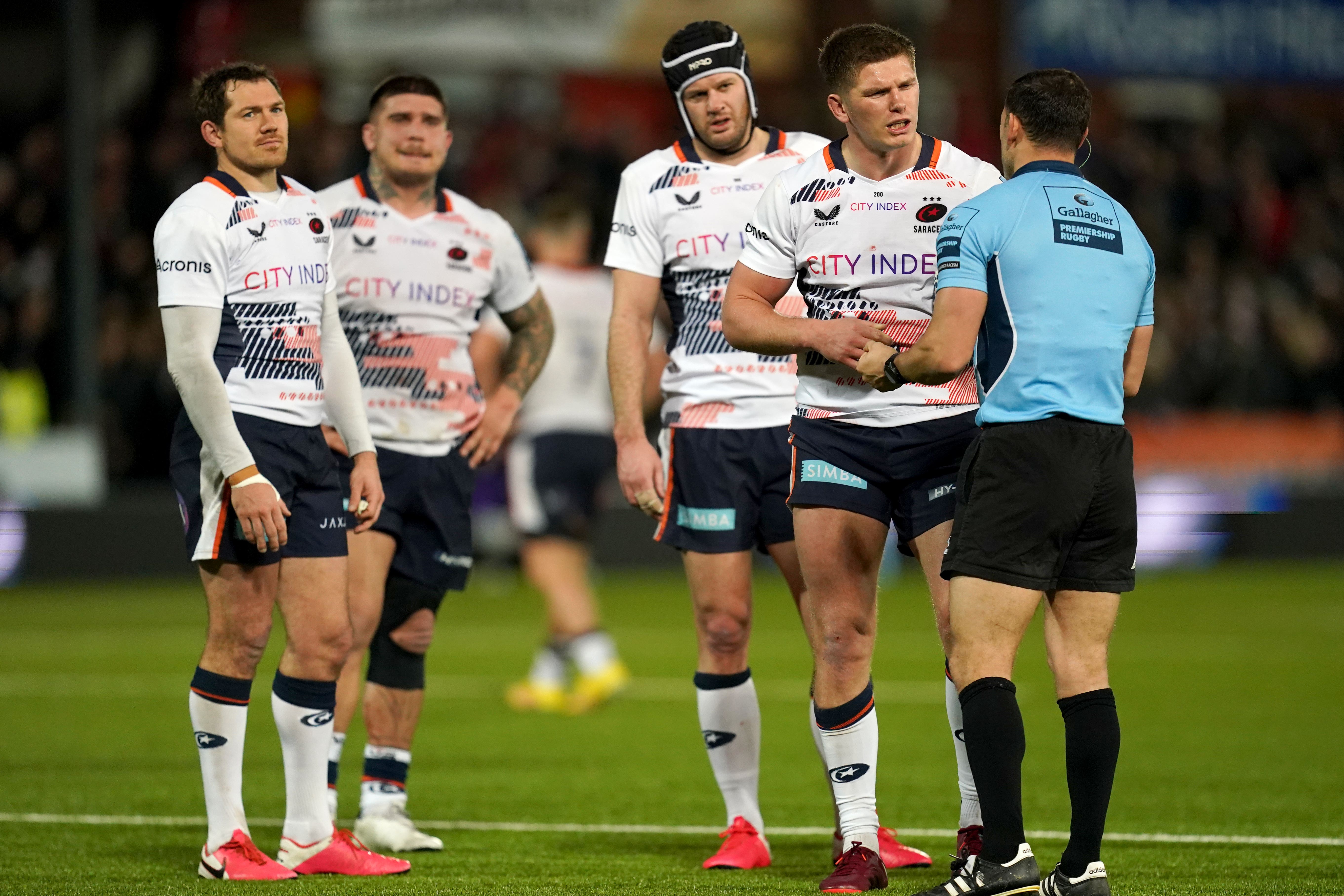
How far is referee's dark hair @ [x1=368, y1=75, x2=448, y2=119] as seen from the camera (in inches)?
243

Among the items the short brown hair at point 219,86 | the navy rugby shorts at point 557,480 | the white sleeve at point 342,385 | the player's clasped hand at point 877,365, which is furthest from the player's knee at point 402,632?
the navy rugby shorts at point 557,480

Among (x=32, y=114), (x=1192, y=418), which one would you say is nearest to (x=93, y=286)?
(x=32, y=114)

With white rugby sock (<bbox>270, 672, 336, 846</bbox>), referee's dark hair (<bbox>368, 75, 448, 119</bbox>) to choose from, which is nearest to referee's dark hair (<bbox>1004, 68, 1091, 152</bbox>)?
referee's dark hair (<bbox>368, 75, 448, 119</bbox>)

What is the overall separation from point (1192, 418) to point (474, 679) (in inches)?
427

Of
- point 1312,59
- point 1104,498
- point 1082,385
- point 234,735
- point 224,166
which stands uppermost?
point 1312,59

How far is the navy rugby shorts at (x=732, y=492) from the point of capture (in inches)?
221

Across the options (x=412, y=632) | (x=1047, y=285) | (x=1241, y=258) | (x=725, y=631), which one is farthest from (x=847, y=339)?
(x=1241, y=258)

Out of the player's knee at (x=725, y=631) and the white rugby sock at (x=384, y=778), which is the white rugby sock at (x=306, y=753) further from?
the player's knee at (x=725, y=631)

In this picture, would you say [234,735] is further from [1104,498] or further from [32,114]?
[32,114]

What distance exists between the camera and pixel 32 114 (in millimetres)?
17766

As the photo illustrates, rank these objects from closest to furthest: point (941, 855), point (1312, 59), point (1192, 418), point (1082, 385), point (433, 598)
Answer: point (1082, 385)
point (941, 855)
point (433, 598)
point (1192, 418)
point (1312, 59)

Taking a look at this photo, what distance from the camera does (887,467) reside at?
5055 mm

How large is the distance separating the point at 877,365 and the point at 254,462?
1835 mm

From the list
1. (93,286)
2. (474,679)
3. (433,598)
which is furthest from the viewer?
(93,286)
